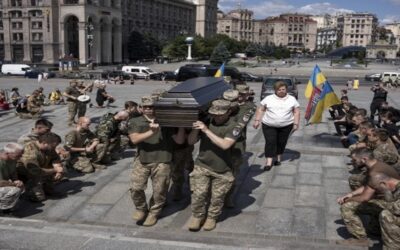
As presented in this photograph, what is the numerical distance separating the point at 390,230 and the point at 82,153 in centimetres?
599

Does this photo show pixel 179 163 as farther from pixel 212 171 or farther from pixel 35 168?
pixel 35 168

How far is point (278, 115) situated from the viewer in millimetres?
8617

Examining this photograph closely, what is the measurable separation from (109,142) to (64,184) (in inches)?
64.9

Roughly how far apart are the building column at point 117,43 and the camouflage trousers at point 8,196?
86.2 meters

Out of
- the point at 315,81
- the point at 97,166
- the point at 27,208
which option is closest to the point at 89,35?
the point at 315,81

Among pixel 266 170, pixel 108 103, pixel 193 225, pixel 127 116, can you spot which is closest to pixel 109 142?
pixel 127 116

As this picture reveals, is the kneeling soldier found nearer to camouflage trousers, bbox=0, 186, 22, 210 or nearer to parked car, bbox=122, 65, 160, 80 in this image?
camouflage trousers, bbox=0, 186, 22, 210

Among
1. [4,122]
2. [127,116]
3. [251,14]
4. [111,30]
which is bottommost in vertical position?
[4,122]

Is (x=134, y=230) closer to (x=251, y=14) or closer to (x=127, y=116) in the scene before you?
(x=127, y=116)

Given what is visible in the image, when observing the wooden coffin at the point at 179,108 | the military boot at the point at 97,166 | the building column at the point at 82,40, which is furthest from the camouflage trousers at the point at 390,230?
the building column at the point at 82,40

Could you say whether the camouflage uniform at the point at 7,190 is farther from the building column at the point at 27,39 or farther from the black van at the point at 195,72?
the building column at the point at 27,39

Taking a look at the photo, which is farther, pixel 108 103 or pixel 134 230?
pixel 108 103

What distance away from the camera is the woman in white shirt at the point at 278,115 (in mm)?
8562

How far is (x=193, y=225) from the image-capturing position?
5871mm
